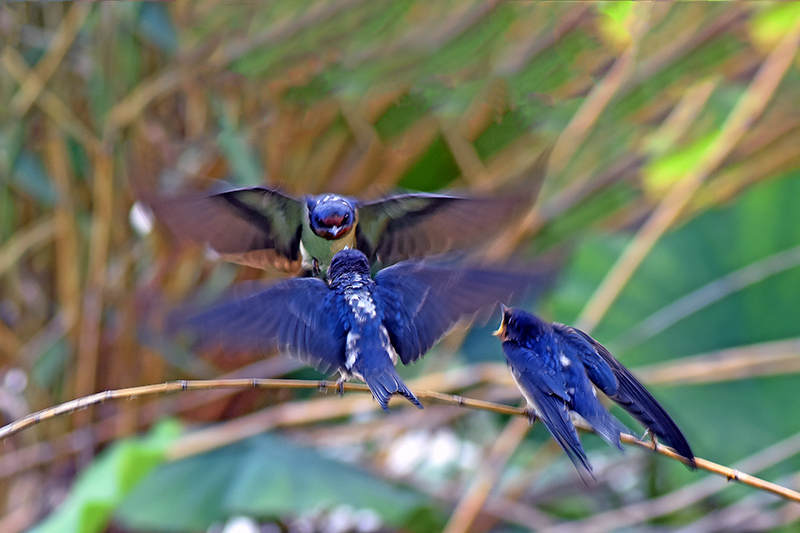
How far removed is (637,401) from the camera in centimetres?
68

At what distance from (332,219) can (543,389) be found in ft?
0.89

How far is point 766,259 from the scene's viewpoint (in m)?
1.42

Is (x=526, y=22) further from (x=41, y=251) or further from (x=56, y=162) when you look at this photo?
(x=41, y=251)

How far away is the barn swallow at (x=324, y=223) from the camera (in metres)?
0.83

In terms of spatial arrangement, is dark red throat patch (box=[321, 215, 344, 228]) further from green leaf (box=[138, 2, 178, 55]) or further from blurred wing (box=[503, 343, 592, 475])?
green leaf (box=[138, 2, 178, 55])

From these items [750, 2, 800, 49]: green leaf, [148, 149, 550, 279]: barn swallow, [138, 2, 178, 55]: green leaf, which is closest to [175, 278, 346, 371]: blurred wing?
[148, 149, 550, 279]: barn swallow

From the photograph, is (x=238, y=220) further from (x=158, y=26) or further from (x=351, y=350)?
(x=158, y=26)

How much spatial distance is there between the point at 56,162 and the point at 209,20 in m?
0.55

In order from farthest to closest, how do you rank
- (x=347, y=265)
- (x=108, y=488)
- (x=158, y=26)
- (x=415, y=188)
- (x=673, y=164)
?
(x=415, y=188), (x=673, y=164), (x=158, y=26), (x=108, y=488), (x=347, y=265)

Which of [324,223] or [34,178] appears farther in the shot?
[34,178]

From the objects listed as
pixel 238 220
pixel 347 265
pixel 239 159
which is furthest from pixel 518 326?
pixel 239 159

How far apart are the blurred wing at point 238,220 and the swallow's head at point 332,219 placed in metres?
0.06

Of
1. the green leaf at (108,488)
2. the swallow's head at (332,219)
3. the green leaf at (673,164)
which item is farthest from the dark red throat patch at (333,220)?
the green leaf at (673,164)

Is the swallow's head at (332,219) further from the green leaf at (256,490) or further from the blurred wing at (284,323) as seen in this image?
the green leaf at (256,490)
